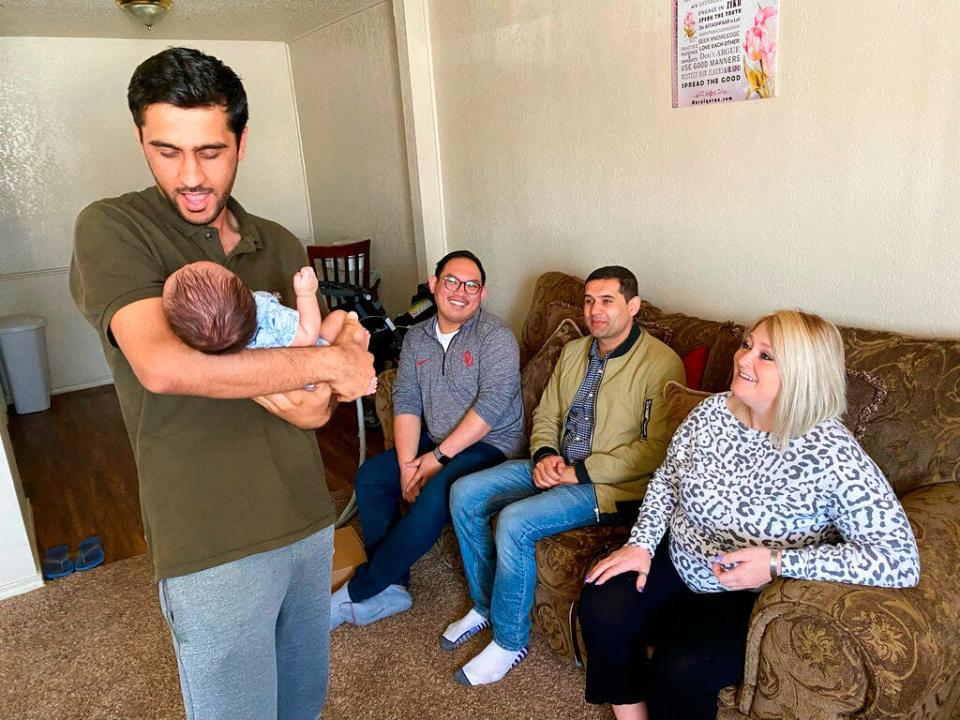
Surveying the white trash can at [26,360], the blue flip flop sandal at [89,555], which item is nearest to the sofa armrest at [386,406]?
the blue flip flop sandal at [89,555]

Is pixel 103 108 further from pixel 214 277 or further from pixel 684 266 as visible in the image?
pixel 214 277

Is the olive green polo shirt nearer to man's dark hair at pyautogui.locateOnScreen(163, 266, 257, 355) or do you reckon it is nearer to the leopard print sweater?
man's dark hair at pyautogui.locateOnScreen(163, 266, 257, 355)

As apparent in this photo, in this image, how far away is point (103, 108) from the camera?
182 inches

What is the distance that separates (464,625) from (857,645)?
1202 mm

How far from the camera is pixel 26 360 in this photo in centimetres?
448

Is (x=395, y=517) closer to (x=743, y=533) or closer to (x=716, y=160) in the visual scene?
(x=743, y=533)

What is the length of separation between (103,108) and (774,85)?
4287mm

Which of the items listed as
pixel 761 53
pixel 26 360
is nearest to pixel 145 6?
pixel 26 360

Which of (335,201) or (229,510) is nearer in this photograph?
(229,510)

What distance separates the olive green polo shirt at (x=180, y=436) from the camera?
101 centimetres

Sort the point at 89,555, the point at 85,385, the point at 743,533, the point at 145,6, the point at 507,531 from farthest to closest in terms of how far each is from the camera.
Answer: the point at 85,385
the point at 145,6
the point at 89,555
the point at 507,531
the point at 743,533

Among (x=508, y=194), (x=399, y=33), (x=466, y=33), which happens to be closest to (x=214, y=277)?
(x=508, y=194)

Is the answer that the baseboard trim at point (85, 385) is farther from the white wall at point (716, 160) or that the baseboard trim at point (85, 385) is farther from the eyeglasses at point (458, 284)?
the eyeglasses at point (458, 284)

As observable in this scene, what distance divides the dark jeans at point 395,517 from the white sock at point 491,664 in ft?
1.29
